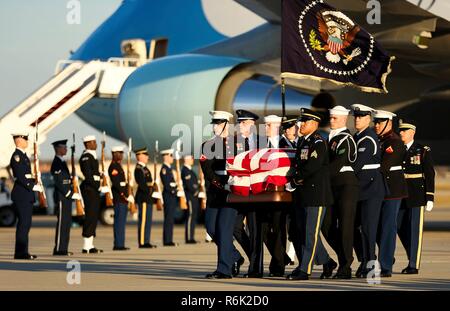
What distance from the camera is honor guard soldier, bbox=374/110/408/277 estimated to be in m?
14.5

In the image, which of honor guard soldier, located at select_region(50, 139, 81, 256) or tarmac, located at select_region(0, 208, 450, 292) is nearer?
tarmac, located at select_region(0, 208, 450, 292)

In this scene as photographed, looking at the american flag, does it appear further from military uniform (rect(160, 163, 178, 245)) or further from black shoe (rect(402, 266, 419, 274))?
military uniform (rect(160, 163, 178, 245))

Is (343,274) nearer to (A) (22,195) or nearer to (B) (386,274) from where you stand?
(B) (386,274)

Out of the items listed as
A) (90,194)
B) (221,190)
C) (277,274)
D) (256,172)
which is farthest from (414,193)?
(90,194)

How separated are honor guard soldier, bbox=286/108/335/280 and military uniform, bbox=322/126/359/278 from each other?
19 centimetres

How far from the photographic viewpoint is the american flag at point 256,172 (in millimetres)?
13742

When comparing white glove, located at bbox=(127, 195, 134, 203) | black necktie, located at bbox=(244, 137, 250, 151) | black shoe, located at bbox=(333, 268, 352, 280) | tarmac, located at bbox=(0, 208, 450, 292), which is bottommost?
tarmac, located at bbox=(0, 208, 450, 292)

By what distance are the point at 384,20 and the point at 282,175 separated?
1185 cm

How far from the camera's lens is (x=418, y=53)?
977 inches

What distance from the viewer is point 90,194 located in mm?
19547

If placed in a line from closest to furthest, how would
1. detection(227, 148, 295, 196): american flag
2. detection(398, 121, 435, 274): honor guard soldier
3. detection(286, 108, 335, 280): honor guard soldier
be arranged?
1. detection(286, 108, 335, 280): honor guard soldier
2. detection(227, 148, 295, 196): american flag
3. detection(398, 121, 435, 274): honor guard soldier

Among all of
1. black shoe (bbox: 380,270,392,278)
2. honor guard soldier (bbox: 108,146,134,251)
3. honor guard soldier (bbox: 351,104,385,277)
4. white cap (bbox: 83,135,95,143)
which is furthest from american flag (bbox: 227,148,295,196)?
honor guard soldier (bbox: 108,146,134,251)
